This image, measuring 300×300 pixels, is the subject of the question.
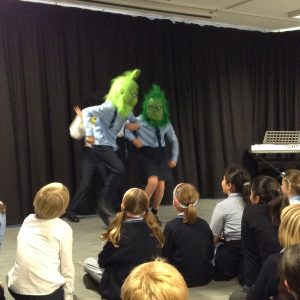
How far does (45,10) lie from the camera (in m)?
4.84

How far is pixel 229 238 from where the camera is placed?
2.98m

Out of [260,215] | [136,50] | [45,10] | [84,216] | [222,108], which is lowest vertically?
[84,216]

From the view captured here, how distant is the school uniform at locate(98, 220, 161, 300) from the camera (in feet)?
7.97

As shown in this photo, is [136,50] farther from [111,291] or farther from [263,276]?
[263,276]

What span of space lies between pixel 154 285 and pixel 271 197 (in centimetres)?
171

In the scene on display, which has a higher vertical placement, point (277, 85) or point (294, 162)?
point (277, 85)

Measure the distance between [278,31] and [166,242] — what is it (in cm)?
503

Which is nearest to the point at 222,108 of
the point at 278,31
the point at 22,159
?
the point at 278,31

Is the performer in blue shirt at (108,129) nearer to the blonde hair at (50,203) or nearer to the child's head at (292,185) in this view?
the child's head at (292,185)

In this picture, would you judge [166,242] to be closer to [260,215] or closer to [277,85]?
[260,215]

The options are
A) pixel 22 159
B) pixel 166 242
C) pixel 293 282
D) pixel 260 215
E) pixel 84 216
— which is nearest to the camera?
pixel 293 282

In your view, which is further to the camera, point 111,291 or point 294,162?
point 294,162

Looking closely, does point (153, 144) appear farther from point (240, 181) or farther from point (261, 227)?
point (261, 227)

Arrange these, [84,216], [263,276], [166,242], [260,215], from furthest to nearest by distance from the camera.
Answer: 1. [84,216]
2. [166,242]
3. [260,215]
4. [263,276]
